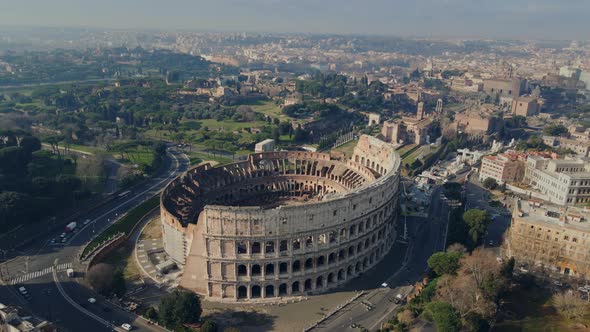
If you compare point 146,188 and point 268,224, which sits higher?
point 268,224

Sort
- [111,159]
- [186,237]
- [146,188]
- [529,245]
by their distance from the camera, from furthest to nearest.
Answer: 1. [111,159]
2. [146,188]
3. [529,245]
4. [186,237]

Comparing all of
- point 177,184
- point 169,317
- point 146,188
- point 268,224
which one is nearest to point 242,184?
point 177,184

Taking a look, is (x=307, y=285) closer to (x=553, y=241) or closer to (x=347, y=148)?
(x=553, y=241)

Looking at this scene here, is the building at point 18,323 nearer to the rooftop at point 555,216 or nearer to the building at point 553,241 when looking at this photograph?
the building at point 553,241

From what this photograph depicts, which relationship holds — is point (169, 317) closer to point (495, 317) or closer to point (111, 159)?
point (495, 317)

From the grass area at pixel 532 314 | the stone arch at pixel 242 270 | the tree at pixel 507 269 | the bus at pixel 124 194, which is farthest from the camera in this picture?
the bus at pixel 124 194

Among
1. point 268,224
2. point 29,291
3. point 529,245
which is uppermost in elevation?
point 268,224

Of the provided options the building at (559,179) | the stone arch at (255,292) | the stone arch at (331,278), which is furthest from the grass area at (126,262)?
the building at (559,179)
